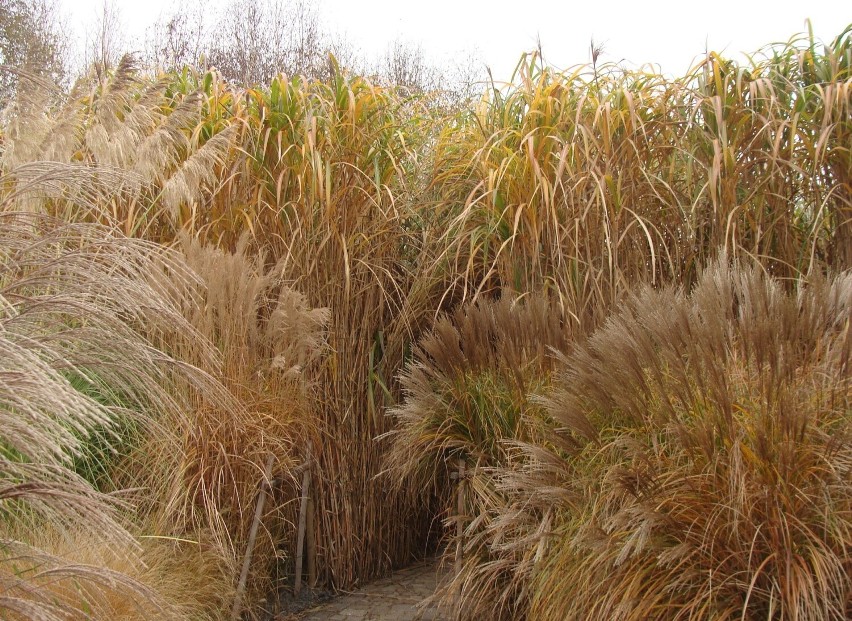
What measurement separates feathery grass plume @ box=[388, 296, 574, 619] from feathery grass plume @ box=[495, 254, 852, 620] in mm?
557

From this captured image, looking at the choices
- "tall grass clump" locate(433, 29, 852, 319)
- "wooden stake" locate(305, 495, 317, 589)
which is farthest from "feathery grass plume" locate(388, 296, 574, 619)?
"wooden stake" locate(305, 495, 317, 589)

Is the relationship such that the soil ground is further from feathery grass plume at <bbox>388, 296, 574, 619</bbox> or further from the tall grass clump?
the tall grass clump

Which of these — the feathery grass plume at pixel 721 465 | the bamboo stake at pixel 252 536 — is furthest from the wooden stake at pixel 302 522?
the feathery grass plume at pixel 721 465

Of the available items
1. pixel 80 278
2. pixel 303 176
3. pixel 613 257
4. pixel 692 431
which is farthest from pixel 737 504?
pixel 303 176

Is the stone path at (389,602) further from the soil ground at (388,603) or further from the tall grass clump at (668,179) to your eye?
the tall grass clump at (668,179)

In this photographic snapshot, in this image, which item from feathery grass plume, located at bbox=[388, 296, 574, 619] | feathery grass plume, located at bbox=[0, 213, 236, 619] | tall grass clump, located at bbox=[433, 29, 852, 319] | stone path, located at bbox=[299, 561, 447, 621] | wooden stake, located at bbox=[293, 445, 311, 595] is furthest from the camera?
wooden stake, located at bbox=[293, 445, 311, 595]

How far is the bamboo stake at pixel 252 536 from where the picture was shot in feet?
10.1

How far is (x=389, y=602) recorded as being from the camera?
3.65m

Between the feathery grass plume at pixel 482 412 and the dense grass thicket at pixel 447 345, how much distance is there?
17mm

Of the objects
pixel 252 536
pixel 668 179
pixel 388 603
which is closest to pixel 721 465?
pixel 668 179

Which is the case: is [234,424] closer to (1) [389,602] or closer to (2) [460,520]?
(2) [460,520]

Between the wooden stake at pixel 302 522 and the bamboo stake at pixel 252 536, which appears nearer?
the bamboo stake at pixel 252 536

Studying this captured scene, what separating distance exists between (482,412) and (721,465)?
1275mm

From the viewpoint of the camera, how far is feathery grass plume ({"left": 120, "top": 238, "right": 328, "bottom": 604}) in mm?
3098
